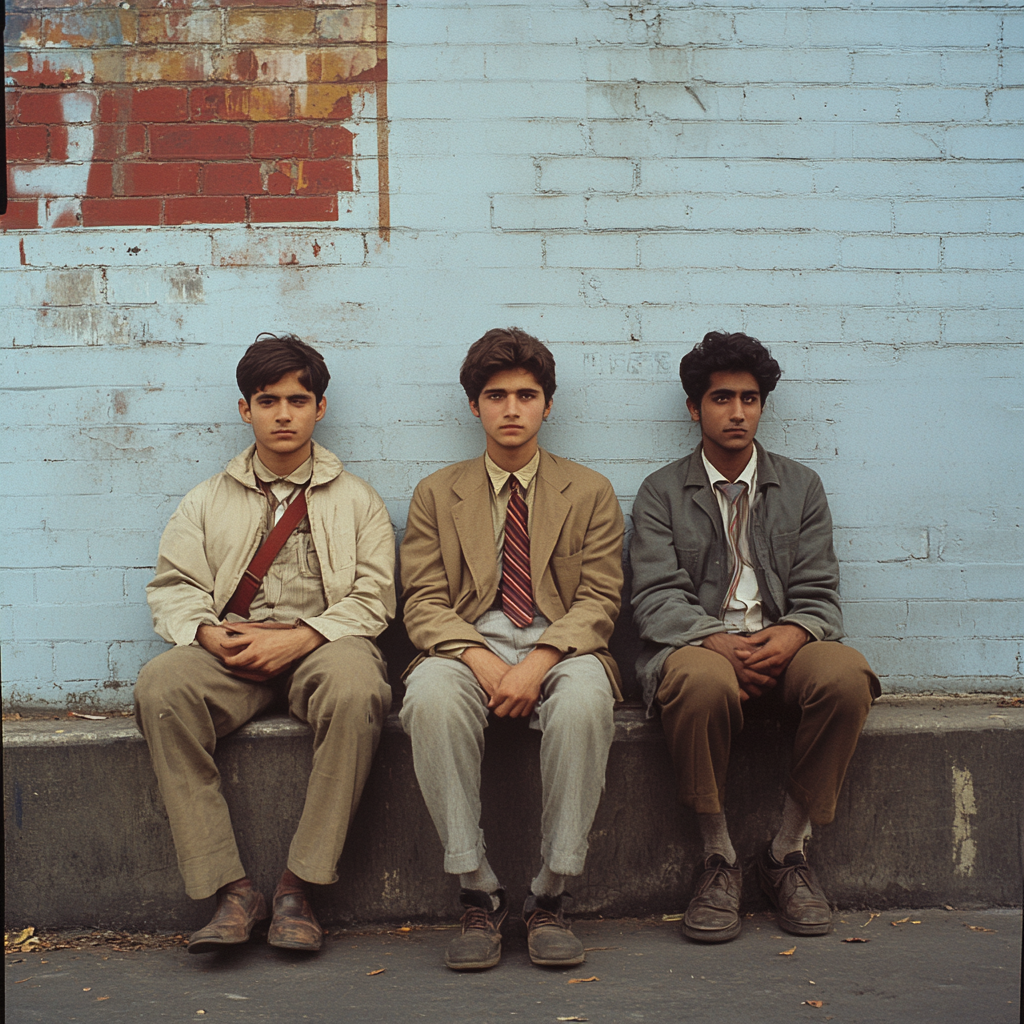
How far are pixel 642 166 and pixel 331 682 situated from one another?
7.49 ft

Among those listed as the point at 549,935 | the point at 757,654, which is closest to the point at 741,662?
the point at 757,654

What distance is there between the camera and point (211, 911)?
2959mm

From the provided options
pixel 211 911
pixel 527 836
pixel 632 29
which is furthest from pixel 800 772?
pixel 632 29

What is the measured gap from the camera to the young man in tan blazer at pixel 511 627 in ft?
8.66

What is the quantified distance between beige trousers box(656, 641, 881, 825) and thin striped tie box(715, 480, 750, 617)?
1.36 ft

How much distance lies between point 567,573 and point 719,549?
57 cm

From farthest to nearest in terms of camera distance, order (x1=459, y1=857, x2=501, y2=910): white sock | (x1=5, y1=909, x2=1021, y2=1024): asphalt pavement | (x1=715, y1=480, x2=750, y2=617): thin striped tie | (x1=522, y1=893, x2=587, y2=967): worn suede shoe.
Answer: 1. (x1=715, y1=480, x2=750, y2=617): thin striped tie
2. (x1=459, y1=857, x2=501, y2=910): white sock
3. (x1=522, y1=893, x2=587, y2=967): worn suede shoe
4. (x1=5, y1=909, x2=1021, y2=1024): asphalt pavement

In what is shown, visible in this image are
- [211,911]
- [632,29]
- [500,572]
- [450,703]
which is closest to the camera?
[450,703]

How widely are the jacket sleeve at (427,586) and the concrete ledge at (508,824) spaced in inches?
13.1

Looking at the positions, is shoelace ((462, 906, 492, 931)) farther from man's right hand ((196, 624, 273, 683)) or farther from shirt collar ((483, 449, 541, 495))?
shirt collar ((483, 449, 541, 495))

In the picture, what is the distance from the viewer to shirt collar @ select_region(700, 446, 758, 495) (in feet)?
10.8

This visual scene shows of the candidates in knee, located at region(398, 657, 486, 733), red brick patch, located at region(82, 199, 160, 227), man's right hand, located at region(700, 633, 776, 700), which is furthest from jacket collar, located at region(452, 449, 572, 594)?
red brick patch, located at region(82, 199, 160, 227)

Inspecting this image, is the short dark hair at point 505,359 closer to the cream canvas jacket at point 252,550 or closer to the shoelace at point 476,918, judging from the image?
the cream canvas jacket at point 252,550

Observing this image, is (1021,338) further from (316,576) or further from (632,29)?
(316,576)
